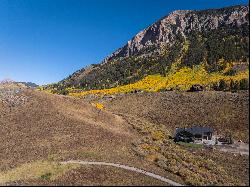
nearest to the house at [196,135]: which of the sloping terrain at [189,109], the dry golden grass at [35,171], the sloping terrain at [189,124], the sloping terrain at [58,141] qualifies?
the sloping terrain at [189,124]

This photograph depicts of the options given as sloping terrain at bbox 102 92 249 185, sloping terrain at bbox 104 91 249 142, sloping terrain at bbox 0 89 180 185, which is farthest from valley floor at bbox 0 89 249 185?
sloping terrain at bbox 104 91 249 142

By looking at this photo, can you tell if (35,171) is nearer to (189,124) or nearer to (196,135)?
(196,135)

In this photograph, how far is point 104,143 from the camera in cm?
6388

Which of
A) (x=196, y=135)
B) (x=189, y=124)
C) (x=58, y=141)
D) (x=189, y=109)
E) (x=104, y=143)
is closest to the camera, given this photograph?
(x=104, y=143)

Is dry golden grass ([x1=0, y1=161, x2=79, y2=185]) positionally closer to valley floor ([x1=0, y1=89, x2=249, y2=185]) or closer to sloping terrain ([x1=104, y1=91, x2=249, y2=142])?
valley floor ([x1=0, y1=89, x2=249, y2=185])

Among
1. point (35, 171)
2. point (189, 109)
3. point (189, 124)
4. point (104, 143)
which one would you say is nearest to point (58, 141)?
A: point (104, 143)

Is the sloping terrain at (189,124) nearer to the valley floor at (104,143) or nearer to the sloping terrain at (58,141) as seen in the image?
the valley floor at (104,143)

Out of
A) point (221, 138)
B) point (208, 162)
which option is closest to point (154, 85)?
point (221, 138)

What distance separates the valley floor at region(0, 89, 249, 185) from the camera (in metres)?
45.4

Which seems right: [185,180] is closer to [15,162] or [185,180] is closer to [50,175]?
[50,175]

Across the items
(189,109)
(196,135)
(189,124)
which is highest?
(189,109)

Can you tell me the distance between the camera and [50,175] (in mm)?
45938

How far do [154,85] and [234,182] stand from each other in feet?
467

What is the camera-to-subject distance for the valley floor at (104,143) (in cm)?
4541
